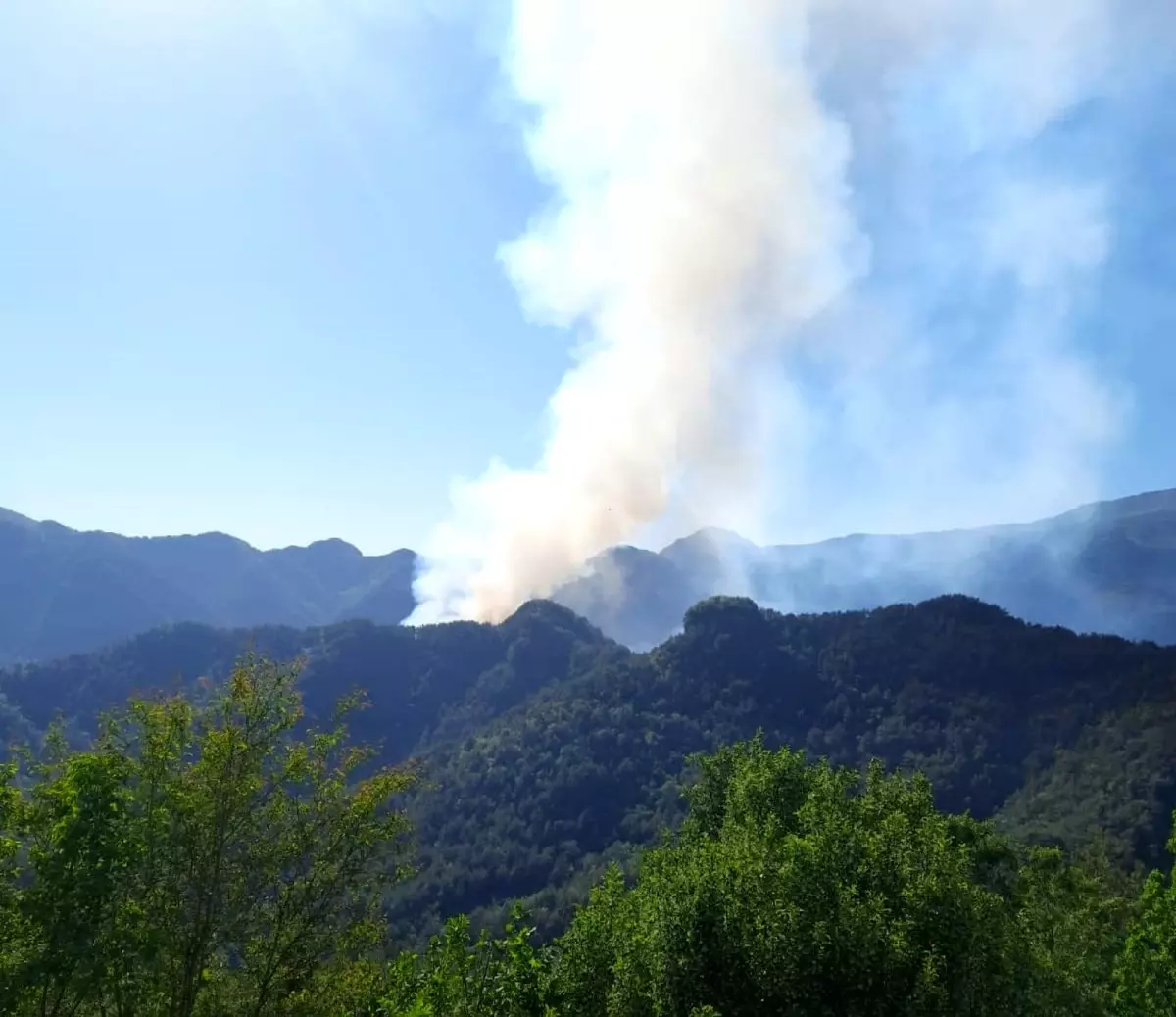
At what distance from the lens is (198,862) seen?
55.8ft

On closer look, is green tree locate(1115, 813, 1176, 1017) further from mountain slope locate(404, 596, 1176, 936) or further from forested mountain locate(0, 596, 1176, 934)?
mountain slope locate(404, 596, 1176, 936)

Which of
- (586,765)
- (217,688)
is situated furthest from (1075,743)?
(217,688)

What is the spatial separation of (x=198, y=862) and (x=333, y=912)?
3.41 metres

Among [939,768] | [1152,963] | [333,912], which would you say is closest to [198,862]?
[333,912]

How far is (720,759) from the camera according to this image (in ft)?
138

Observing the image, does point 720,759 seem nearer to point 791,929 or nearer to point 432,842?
point 791,929

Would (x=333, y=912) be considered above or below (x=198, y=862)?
below

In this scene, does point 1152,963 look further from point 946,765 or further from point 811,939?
point 946,765

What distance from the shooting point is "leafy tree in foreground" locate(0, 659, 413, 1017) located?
1515 cm

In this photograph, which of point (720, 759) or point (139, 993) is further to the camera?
point (720, 759)

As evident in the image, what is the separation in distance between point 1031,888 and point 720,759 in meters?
17.8

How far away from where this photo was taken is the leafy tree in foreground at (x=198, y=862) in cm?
1515

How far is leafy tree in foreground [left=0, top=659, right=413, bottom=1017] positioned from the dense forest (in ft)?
0.17

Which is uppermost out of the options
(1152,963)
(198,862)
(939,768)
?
(198,862)
